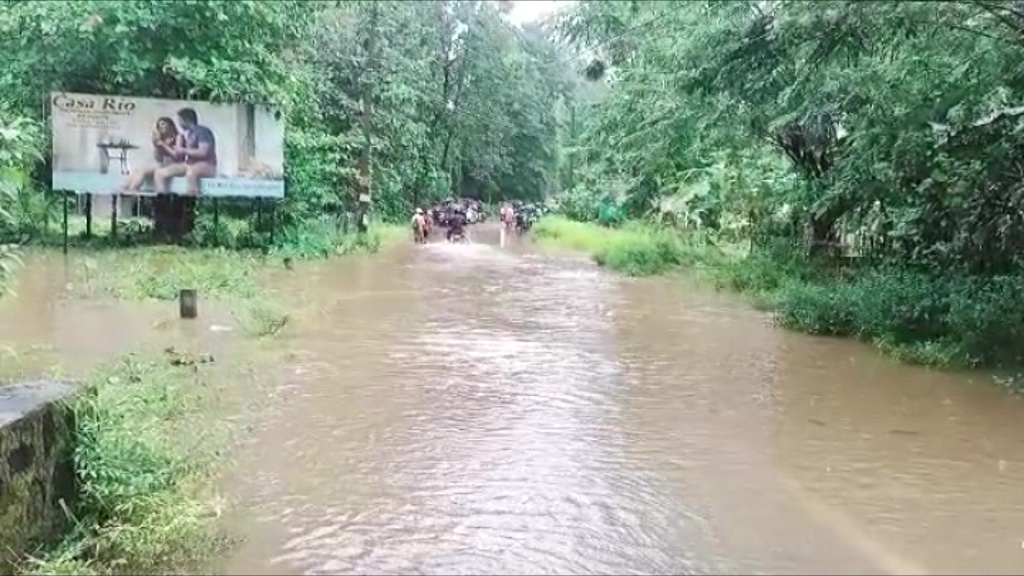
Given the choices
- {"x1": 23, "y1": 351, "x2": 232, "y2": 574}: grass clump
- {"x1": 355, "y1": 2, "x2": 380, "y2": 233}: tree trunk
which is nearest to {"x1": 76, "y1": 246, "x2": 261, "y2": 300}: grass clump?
{"x1": 355, "y1": 2, "x2": 380, "y2": 233}: tree trunk

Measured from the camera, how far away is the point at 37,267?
1916 cm

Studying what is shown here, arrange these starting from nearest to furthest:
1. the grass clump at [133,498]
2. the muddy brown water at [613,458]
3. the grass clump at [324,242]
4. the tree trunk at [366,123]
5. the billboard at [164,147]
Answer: the grass clump at [133,498] < the muddy brown water at [613,458] < the billboard at [164,147] < the grass clump at [324,242] < the tree trunk at [366,123]

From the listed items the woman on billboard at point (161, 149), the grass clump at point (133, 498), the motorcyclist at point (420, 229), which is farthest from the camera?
the motorcyclist at point (420, 229)

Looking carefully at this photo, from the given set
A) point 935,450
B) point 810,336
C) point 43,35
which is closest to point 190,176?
point 43,35

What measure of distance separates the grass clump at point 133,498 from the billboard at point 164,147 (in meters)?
16.4

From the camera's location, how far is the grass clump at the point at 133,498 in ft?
16.1

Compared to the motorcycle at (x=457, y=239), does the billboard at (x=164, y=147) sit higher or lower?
higher

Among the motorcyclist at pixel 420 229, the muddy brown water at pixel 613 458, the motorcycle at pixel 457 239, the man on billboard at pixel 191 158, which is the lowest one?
the muddy brown water at pixel 613 458

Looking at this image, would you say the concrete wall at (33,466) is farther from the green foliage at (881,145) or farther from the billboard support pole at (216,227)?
the billboard support pole at (216,227)

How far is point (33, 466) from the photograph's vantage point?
5023mm

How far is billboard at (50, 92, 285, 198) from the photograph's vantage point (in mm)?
21734

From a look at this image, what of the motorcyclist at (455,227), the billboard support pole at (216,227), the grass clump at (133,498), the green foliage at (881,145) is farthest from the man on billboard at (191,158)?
the grass clump at (133,498)

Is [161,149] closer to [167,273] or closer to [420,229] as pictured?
[167,273]

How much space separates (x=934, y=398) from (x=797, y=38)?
342cm
